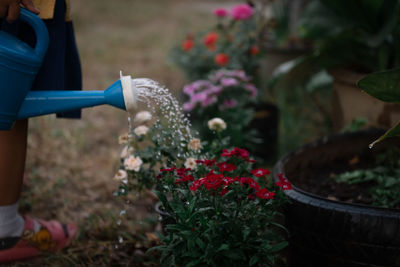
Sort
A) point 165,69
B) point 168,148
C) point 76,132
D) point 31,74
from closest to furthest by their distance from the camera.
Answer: point 31,74, point 168,148, point 76,132, point 165,69

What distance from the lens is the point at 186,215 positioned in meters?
1.28

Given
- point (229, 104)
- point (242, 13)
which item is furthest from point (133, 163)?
point (242, 13)

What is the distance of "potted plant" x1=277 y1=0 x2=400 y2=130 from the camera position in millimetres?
2213

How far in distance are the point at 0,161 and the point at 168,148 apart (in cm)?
59

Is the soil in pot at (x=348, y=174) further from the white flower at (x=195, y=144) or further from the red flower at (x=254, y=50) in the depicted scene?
the red flower at (x=254, y=50)

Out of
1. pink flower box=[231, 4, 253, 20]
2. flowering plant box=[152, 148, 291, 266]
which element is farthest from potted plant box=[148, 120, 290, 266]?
pink flower box=[231, 4, 253, 20]

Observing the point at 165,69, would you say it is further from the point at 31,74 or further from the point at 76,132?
the point at 31,74

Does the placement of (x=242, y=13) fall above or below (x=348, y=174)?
above

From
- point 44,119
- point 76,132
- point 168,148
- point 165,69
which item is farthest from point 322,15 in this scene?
point 165,69

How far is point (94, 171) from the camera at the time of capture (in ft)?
8.99

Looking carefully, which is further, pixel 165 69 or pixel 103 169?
pixel 165 69

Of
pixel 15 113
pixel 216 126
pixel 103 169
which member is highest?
pixel 15 113

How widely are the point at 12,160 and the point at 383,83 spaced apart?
4.14 feet

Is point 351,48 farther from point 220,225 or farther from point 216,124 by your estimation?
point 220,225
